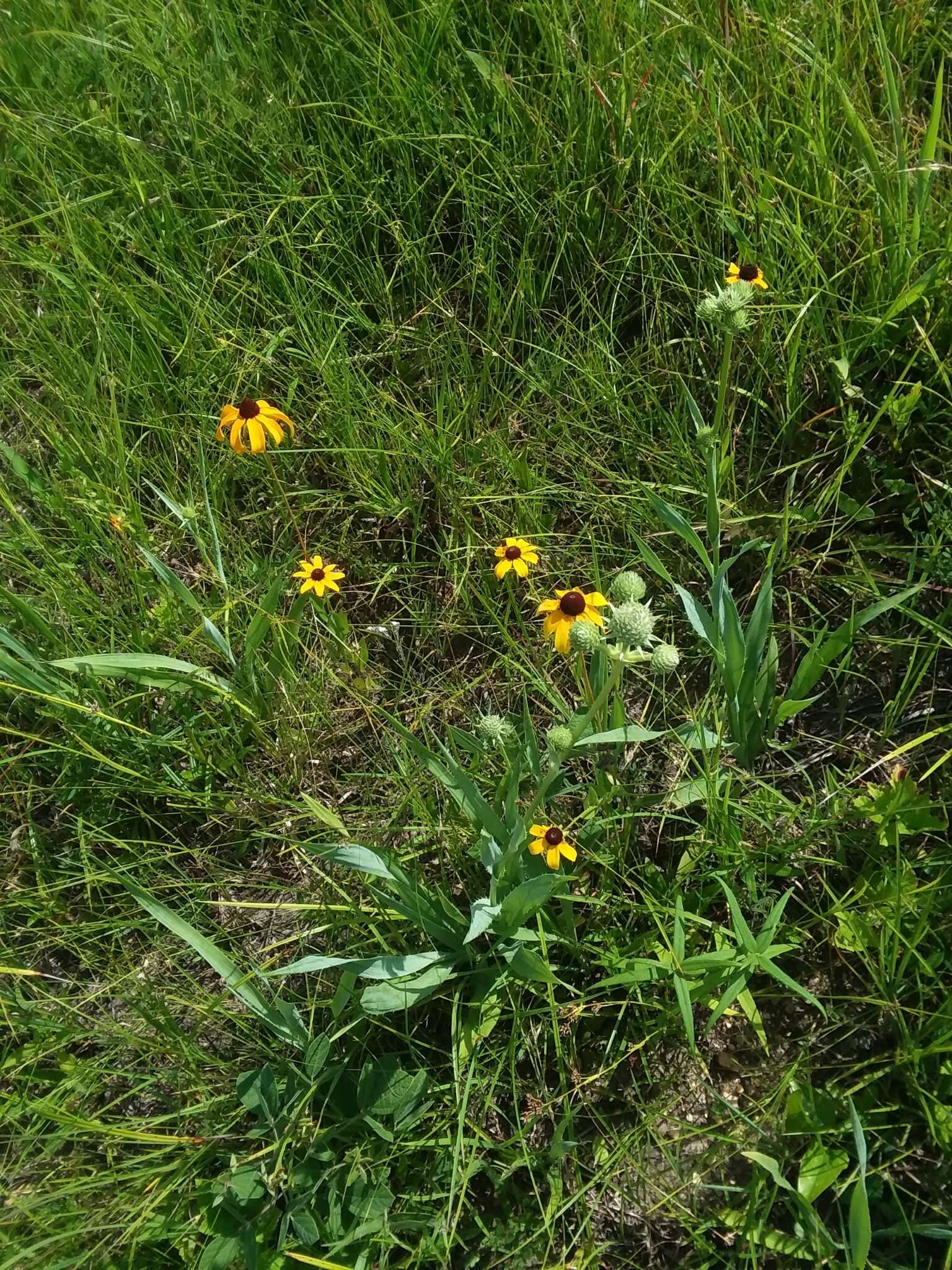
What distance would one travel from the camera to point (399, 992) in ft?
4.41

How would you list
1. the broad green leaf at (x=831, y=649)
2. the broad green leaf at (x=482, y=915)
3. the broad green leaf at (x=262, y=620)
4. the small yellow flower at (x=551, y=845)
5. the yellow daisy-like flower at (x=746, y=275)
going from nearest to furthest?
the broad green leaf at (x=482, y=915) → the small yellow flower at (x=551, y=845) → the broad green leaf at (x=831, y=649) → the yellow daisy-like flower at (x=746, y=275) → the broad green leaf at (x=262, y=620)

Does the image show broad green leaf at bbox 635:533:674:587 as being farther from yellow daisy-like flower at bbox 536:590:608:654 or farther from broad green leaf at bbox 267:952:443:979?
broad green leaf at bbox 267:952:443:979

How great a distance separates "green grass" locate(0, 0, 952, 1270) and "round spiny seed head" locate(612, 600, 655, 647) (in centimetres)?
40

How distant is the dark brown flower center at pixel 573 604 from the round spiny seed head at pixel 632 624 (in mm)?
153

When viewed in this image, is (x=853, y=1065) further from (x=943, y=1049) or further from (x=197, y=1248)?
(x=197, y=1248)

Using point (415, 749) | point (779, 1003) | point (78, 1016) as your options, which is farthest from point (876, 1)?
point (78, 1016)

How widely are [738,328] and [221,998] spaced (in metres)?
1.47

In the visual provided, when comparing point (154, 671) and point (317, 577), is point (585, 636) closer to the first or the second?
point (317, 577)

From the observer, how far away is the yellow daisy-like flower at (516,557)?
5.34 ft

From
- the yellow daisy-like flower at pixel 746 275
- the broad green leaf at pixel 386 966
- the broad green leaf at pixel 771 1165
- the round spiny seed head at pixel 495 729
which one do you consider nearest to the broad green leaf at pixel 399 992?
the broad green leaf at pixel 386 966

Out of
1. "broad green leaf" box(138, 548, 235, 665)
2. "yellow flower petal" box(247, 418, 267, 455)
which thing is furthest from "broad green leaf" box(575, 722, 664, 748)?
"yellow flower petal" box(247, 418, 267, 455)

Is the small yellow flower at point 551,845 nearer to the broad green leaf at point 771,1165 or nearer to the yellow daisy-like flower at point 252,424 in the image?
the broad green leaf at point 771,1165

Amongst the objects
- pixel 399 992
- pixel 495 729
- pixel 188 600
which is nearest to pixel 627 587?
pixel 495 729

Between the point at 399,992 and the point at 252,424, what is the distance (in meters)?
1.10
